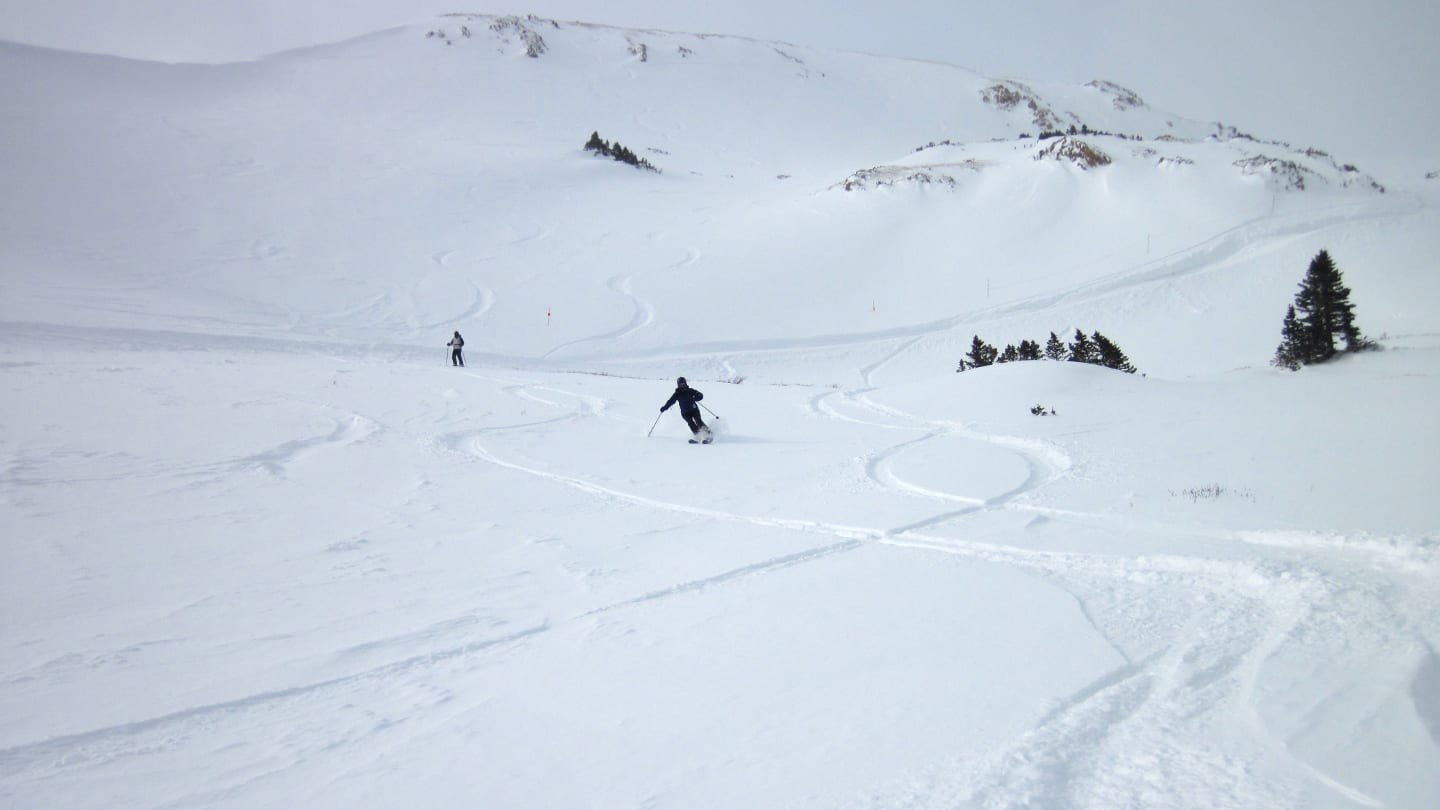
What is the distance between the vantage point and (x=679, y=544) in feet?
22.9

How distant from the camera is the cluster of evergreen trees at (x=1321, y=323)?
17141 mm

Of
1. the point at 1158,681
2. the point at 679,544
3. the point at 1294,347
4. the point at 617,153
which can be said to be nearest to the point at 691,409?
the point at 679,544

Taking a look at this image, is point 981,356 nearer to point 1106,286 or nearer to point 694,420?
point 1106,286

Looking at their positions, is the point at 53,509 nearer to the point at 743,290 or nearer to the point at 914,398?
the point at 914,398

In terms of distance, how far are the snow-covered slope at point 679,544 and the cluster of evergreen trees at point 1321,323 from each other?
0.77 meters

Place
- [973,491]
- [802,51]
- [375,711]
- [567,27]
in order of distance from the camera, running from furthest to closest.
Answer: [802,51] → [567,27] → [973,491] → [375,711]

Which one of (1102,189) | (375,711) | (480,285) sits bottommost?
(375,711)

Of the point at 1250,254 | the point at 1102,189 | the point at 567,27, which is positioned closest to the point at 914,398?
the point at 1250,254

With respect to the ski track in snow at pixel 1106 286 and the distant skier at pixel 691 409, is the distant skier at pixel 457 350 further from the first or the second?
the distant skier at pixel 691 409

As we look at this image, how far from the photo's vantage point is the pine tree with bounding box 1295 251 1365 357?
56.2 feet

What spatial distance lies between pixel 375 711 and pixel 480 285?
30.3 metres

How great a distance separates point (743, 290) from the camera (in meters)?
34.3

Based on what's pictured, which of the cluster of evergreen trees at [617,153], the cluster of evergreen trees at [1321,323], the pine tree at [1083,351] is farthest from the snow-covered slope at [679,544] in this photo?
the cluster of evergreen trees at [617,153]

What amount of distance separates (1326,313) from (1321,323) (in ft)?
0.88
